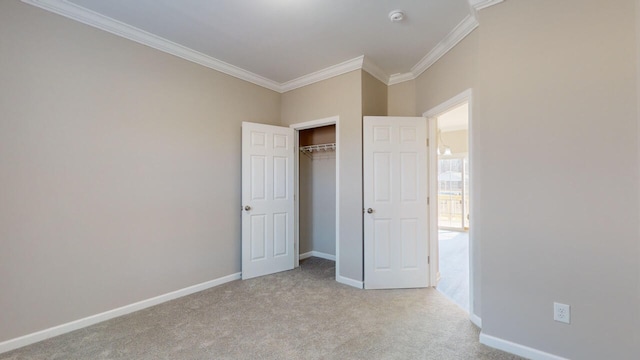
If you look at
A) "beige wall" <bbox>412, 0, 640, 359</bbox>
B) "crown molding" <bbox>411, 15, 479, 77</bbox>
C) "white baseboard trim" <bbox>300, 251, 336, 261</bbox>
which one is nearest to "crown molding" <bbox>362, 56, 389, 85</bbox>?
"crown molding" <bbox>411, 15, 479, 77</bbox>

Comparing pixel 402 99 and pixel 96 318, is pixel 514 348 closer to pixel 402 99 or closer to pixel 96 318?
pixel 402 99

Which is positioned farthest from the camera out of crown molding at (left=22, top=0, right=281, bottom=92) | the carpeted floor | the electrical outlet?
crown molding at (left=22, top=0, right=281, bottom=92)

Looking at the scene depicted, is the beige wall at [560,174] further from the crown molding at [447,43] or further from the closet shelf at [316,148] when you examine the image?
the closet shelf at [316,148]

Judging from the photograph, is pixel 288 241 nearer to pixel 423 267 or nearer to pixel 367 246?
pixel 367 246

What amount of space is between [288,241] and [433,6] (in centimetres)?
315

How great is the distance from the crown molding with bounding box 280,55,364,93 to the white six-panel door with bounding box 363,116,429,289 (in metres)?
0.65

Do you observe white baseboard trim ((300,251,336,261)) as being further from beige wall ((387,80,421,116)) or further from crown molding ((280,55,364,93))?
crown molding ((280,55,364,93))

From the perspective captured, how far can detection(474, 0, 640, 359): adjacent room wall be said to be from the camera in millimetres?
1617

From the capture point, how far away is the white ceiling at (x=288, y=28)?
2.27 m

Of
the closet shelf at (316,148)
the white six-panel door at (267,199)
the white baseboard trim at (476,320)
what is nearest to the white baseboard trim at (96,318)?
the white six-panel door at (267,199)

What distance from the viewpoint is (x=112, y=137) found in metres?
2.50

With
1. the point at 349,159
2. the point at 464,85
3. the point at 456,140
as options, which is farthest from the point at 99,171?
the point at 456,140

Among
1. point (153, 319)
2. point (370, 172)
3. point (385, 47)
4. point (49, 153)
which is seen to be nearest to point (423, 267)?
point (370, 172)

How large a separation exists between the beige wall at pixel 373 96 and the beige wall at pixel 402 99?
98 mm
